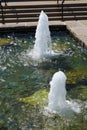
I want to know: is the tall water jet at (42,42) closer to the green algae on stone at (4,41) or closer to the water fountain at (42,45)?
the water fountain at (42,45)

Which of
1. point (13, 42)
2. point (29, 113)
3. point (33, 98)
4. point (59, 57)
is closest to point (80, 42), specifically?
point (59, 57)

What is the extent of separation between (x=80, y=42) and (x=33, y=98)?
6011 mm

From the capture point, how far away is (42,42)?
16.3m

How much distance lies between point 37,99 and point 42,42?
562 centimetres

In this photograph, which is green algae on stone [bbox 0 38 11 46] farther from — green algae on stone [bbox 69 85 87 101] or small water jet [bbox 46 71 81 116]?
small water jet [bbox 46 71 81 116]

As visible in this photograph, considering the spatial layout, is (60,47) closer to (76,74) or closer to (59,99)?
(76,74)

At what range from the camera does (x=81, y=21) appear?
2042 centimetres

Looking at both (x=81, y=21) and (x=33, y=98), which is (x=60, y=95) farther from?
(x=81, y=21)

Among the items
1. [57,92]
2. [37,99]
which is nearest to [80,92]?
[37,99]

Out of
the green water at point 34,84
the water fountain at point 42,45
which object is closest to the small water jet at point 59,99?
the green water at point 34,84

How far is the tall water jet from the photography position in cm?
1570

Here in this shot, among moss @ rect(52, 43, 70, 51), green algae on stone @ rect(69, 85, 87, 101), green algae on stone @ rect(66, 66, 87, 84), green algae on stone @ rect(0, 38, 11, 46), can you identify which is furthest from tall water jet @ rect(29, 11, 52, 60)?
green algae on stone @ rect(69, 85, 87, 101)

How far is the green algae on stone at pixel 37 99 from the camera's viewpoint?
1091 cm

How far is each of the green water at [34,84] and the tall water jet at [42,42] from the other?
341mm
